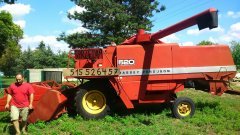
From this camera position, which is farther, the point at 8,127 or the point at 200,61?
the point at 200,61

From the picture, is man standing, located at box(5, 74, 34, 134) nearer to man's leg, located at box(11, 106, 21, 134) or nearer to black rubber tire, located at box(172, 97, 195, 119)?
man's leg, located at box(11, 106, 21, 134)

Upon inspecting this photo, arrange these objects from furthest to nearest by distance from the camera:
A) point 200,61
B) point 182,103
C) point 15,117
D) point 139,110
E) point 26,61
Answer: point 26,61 < point 139,110 < point 200,61 < point 182,103 < point 15,117

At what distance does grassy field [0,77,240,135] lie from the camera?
9.79 m

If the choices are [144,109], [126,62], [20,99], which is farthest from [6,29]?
[20,99]

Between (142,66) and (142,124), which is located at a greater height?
(142,66)

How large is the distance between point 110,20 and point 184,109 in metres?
25.3

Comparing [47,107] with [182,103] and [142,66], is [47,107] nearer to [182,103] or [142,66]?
[142,66]

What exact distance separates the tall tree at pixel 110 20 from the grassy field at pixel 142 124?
77.9ft

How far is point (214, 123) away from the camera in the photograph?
10953 millimetres

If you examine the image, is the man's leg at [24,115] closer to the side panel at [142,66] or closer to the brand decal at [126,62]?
the side panel at [142,66]

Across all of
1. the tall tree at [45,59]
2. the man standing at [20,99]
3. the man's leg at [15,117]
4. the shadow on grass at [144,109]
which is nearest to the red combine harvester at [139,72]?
the shadow on grass at [144,109]

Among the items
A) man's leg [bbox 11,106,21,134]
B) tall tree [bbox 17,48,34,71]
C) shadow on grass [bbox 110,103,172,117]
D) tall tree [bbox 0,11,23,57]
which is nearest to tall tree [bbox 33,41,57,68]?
tall tree [bbox 17,48,34,71]

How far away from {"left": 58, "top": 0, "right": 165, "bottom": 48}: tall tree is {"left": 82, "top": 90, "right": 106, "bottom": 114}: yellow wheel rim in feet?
78.7

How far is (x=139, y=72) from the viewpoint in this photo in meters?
11.6
